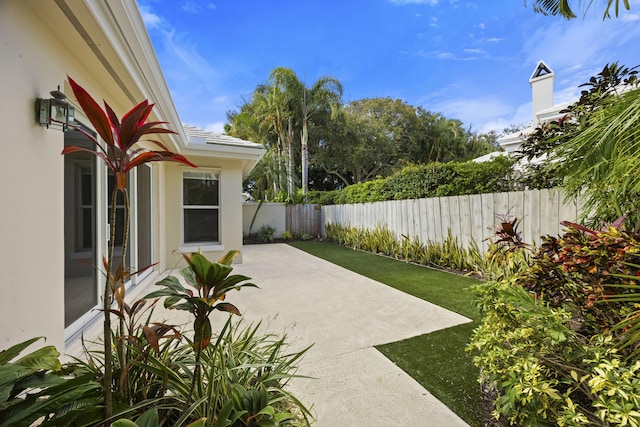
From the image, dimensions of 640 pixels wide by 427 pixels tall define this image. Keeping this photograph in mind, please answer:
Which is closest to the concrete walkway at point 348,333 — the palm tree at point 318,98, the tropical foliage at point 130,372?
the tropical foliage at point 130,372

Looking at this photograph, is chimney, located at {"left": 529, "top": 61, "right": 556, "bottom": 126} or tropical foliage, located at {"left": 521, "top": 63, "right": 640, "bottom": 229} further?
chimney, located at {"left": 529, "top": 61, "right": 556, "bottom": 126}

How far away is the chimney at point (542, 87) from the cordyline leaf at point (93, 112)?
12.8 m

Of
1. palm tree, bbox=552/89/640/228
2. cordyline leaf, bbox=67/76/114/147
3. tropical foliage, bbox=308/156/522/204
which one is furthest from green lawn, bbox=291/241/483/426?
cordyline leaf, bbox=67/76/114/147

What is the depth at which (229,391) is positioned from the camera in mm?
1510

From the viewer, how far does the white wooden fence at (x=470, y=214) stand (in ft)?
15.9

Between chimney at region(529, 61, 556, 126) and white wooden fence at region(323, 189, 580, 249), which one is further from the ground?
chimney at region(529, 61, 556, 126)

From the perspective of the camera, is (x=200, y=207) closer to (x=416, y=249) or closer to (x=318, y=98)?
(x=416, y=249)

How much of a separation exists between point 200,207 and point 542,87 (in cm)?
1231

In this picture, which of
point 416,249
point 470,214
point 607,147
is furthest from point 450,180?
point 607,147

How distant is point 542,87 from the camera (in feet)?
34.4

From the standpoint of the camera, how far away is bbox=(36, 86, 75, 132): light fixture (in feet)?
6.78

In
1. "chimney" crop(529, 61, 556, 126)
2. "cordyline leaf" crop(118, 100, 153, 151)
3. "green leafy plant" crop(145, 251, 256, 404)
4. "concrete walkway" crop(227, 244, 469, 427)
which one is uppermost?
"chimney" crop(529, 61, 556, 126)

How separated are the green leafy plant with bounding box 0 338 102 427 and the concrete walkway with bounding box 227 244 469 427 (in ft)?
4.45

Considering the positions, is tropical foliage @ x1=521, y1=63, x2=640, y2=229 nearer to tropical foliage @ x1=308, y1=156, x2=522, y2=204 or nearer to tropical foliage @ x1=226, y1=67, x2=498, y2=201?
tropical foliage @ x1=308, y1=156, x2=522, y2=204
